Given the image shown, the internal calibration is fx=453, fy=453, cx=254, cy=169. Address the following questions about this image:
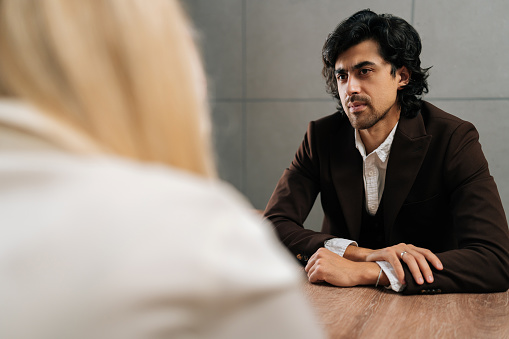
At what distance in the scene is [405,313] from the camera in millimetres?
1165

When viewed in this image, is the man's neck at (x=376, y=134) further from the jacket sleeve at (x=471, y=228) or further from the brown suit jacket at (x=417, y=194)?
the jacket sleeve at (x=471, y=228)

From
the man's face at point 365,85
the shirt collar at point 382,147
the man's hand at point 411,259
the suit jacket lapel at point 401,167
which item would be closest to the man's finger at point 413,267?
the man's hand at point 411,259

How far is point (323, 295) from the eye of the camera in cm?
130

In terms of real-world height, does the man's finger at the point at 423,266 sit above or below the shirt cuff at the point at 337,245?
below

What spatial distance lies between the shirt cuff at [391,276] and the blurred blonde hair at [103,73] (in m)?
1.04

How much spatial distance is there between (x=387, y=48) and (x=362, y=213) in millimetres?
808

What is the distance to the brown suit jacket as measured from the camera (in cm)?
158

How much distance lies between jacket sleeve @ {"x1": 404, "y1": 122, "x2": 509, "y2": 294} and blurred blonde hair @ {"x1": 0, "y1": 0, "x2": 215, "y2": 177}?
1.08 m

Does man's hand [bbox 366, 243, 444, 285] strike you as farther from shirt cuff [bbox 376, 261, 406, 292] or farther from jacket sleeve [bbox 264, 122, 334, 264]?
jacket sleeve [bbox 264, 122, 334, 264]

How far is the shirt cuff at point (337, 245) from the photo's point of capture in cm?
159

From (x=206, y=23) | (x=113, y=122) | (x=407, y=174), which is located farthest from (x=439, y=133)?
(x=206, y=23)

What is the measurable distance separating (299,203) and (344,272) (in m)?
0.66

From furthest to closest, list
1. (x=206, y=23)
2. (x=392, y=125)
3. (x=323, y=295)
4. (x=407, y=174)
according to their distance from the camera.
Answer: (x=206, y=23) < (x=392, y=125) < (x=407, y=174) < (x=323, y=295)

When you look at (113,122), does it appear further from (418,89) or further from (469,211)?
(418,89)
